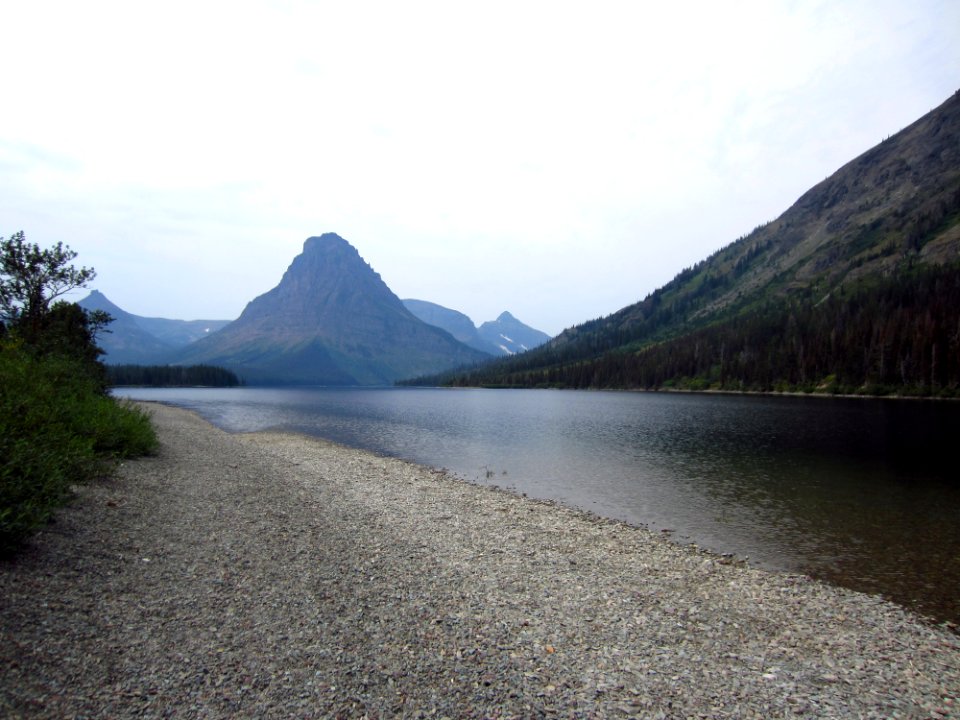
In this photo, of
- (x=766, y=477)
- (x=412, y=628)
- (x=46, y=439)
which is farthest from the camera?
(x=766, y=477)

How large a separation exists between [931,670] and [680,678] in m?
7.58

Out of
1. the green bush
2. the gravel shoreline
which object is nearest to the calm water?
the gravel shoreline

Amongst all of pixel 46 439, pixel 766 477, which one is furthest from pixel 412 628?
pixel 766 477

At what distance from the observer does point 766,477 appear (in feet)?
133

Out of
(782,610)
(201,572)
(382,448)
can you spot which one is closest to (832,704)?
A: (782,610)

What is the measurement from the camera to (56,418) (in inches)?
873

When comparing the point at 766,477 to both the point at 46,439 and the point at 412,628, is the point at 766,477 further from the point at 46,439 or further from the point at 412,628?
the point at 46,439

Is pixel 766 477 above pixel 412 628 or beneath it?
beneath

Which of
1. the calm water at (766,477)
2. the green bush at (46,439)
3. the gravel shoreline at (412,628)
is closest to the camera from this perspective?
the gravel shoreline at (412,628)

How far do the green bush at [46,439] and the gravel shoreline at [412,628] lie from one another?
1.29 m

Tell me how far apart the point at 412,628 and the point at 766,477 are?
124 feet

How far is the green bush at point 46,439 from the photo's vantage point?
1291cm

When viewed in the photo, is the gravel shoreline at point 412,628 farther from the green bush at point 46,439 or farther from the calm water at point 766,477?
the calm water at point 766,477

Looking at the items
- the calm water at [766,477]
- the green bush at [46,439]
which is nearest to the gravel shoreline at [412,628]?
the green bush at [46,439]
